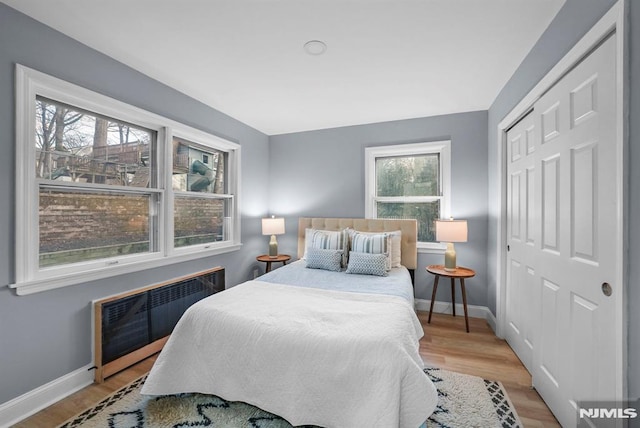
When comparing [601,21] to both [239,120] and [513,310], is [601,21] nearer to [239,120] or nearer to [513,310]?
[513,310]

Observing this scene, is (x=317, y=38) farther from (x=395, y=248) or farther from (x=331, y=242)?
(x=395, y=248)

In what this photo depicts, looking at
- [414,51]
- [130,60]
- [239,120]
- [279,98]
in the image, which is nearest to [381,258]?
[414,51]

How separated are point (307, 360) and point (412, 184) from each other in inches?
111

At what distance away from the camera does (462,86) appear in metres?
2.66

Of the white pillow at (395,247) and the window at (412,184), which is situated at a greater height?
the window at (412,184)

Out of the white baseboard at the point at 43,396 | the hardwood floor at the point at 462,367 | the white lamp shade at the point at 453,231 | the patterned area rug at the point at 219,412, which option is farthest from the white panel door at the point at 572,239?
the white baseboard at the point at 43,396

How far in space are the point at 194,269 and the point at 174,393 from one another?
4.70 ft

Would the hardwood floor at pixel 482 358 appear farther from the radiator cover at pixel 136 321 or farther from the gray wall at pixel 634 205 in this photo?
the radiator cover at pixel 136 321

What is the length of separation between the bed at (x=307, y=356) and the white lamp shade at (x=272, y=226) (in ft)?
5.01

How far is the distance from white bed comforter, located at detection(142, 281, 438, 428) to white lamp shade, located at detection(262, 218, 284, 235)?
5.80ft

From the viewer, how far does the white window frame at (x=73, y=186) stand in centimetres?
168

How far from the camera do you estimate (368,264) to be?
9.09 ft

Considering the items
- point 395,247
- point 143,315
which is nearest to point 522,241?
point 395,247

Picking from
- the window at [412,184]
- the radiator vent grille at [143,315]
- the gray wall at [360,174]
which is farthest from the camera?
the window at [412,184]
